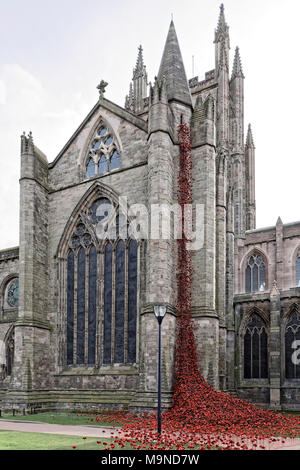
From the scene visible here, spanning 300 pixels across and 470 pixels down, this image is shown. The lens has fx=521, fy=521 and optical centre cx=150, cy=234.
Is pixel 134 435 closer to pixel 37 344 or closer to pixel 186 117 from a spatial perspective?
pixel 37 344

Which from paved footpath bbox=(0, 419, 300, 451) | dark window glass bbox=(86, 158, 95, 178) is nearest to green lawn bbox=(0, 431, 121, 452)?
paved footpath bbox=(0, 419, 300, 451)

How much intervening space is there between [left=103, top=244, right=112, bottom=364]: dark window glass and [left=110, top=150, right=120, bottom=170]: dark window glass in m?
3.80

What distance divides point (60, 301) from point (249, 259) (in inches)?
731

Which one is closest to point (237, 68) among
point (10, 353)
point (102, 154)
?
point (102, 154)

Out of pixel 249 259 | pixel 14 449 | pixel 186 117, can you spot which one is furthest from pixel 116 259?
pixel 249 259

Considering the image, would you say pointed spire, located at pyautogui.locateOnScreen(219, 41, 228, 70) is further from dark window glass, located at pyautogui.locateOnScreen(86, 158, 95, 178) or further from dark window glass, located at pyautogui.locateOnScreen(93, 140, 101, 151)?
dark window glass, located at pyautogui.locateOnScreen(86, 158, 95, 178)

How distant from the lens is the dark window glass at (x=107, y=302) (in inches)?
935

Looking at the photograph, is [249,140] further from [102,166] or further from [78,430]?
[78,430]

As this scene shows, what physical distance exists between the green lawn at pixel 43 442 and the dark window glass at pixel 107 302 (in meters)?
8.74

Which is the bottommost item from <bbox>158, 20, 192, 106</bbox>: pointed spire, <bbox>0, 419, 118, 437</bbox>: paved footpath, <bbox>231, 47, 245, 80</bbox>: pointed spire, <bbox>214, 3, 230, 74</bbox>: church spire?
<bbox>0, 419, 118, 437</bbox>: paved footpath

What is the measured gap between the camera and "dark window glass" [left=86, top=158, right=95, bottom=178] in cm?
2608

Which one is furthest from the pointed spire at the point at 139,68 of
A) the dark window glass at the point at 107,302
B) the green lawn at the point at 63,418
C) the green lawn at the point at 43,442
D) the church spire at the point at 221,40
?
the green lawn at the point at 43,442

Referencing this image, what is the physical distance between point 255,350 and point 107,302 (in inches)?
406

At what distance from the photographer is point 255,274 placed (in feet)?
128
